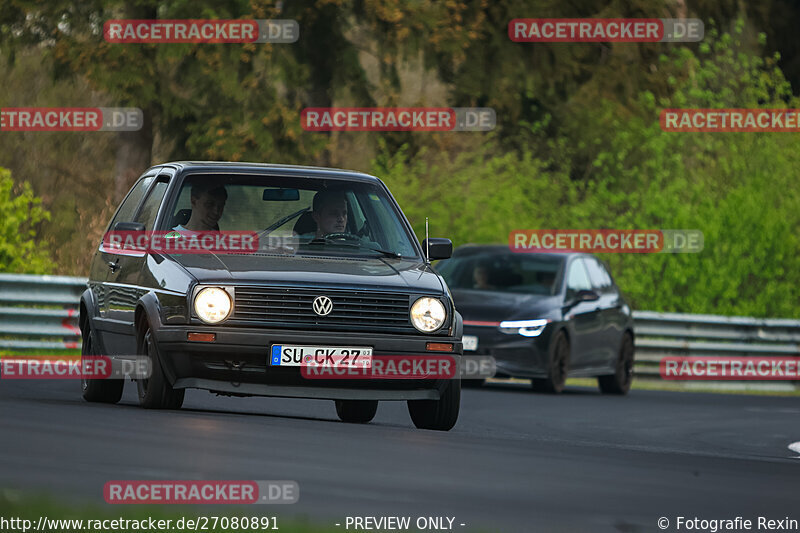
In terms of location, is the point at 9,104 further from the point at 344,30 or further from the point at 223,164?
the point at 223,164

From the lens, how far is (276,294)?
11.9 metres

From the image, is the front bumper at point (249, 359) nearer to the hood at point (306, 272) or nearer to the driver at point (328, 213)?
the hood at point (306, 272)

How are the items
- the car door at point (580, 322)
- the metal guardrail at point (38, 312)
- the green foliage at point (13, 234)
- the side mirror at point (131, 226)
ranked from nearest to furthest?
1. the side mirror at point (131, 226)
2. the metal guardrail at point (38, 312)
3. the car door at point (580, 322)
4. the green foliage at point (13, 234)

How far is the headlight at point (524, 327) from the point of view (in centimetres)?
2066

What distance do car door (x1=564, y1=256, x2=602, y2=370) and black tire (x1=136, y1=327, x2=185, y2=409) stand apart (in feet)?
31.4

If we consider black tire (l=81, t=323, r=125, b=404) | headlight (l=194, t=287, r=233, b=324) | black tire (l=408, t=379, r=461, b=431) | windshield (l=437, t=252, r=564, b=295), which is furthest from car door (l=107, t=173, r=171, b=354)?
windshield (l=437, t=252, r=564, b=295)

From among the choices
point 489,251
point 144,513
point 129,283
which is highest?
point 489,251

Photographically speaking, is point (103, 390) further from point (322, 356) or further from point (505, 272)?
point (505, 272)

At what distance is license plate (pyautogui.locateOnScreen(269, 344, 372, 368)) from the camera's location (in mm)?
11742

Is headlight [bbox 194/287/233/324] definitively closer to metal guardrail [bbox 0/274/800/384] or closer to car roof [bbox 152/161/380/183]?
car roof [bbox 152/161/380/183]

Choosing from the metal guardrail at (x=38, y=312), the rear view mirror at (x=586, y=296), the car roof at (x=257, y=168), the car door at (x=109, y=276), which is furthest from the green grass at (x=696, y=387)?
the car roof at (x=257, y=168)

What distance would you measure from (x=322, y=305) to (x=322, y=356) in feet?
1.09

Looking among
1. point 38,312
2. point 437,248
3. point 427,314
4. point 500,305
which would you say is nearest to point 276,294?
point 427,314

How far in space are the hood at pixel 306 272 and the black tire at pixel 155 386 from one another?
563mm
